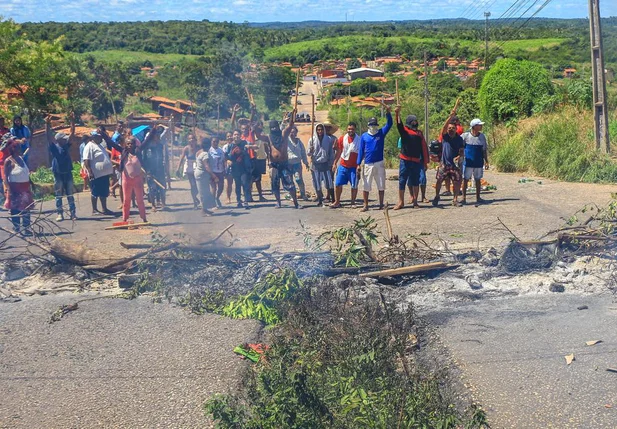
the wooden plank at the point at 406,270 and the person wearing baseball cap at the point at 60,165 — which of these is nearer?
the wooden plank at the point at 406,270

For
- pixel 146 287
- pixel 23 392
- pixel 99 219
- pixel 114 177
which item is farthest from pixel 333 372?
pixel 114 177

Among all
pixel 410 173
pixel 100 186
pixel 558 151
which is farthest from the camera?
pixel 558 151

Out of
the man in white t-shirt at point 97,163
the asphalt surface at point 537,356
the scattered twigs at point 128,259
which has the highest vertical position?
the man in white t-shirt at point 97,163

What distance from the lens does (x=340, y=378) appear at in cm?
516

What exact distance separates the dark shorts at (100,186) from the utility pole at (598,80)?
9.70 meters

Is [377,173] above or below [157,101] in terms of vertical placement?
below

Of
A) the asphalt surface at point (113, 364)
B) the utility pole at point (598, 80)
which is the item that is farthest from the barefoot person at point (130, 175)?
the utility pole at point (598, 80)

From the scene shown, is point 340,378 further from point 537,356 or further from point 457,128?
point 457,128

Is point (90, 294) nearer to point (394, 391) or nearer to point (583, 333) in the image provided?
point (394, 391)

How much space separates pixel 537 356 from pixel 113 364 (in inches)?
141

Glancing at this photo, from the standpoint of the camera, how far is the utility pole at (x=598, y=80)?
15.1m

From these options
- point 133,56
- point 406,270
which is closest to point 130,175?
point 406,270

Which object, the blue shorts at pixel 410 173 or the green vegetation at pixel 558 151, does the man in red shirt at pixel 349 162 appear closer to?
the blue shorts at pixel 410 173

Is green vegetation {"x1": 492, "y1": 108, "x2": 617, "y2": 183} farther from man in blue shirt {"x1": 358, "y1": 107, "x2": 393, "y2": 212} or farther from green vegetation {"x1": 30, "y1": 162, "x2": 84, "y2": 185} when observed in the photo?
green vegetation {"x1": 30, "y1": 162, "x2": 84, "y2": 185}
